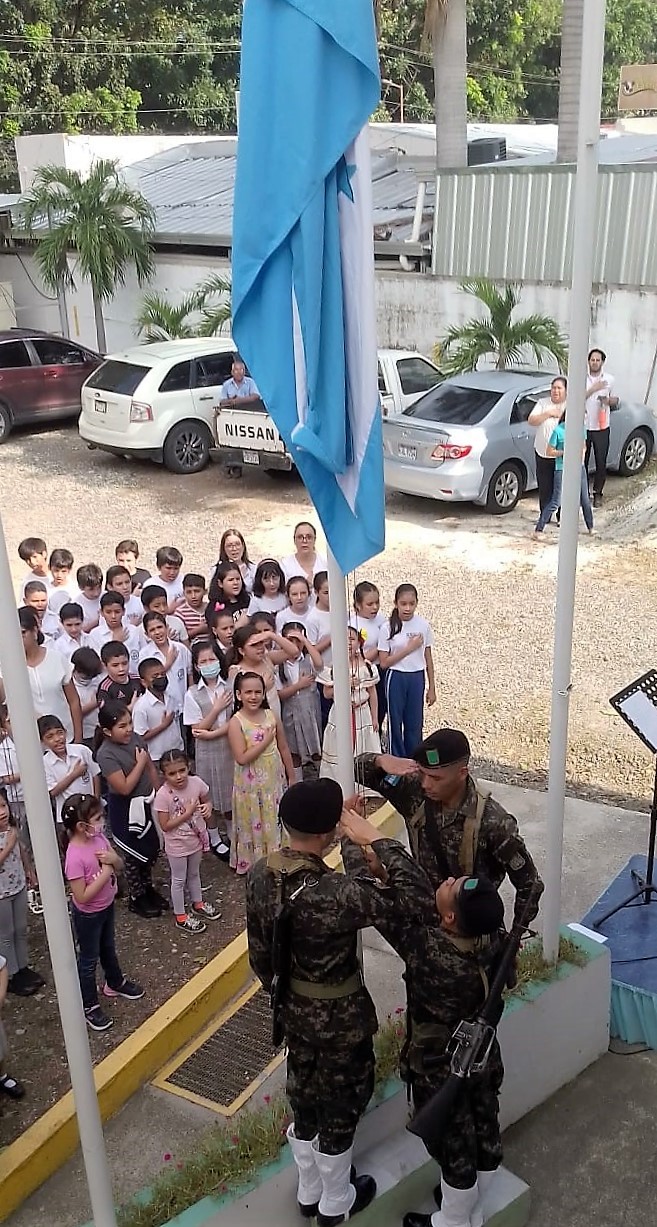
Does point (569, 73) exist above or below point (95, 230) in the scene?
above

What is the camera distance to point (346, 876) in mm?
3725

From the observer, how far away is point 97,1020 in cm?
550

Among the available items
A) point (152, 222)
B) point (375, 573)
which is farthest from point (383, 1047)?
point (152, 222)

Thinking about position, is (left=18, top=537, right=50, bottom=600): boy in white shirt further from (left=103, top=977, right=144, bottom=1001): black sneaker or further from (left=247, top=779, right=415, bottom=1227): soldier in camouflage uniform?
(left=247, top=779, right=415, bottom=1227): soldier in camouflage uniform

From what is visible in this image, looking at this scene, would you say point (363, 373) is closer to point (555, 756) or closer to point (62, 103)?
point (555, 756)

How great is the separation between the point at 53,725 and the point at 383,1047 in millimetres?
2424

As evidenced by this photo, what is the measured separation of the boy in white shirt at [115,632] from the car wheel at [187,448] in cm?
836

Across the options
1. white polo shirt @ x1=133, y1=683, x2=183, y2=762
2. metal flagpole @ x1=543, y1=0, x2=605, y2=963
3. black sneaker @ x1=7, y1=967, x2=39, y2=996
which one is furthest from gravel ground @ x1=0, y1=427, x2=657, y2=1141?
metal flagpole @ x1=543, y1=0, x2=605, y2=963

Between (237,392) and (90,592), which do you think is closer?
(90,592)

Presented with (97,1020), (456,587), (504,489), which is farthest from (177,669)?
(504,489)

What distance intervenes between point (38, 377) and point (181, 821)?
1355 centimetres

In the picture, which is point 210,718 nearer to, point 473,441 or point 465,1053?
point 465,1053

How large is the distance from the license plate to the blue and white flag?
922 centimetres

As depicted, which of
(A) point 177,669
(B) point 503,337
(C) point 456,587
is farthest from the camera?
(B) point 503,337
